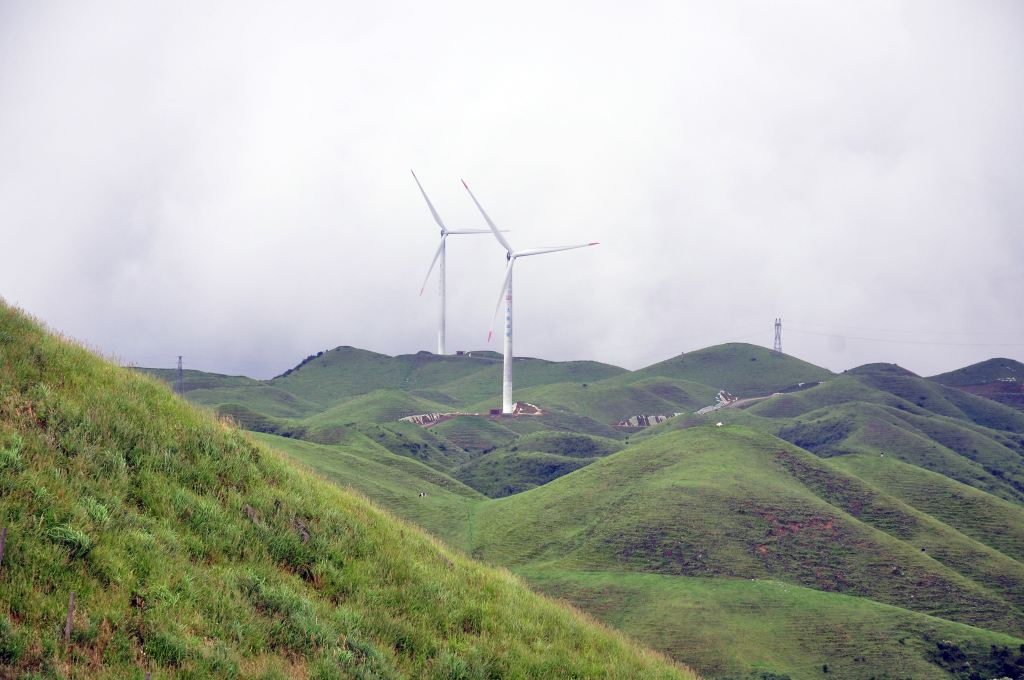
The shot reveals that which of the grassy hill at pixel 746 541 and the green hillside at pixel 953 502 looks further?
the green hillside at pixel 953 502

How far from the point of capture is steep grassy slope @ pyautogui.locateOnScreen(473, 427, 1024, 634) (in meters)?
127

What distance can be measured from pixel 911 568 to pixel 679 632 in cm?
4841

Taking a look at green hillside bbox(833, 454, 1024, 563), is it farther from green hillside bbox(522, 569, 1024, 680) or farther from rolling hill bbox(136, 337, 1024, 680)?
green hillside bbox(522, 569, 1024, 680)

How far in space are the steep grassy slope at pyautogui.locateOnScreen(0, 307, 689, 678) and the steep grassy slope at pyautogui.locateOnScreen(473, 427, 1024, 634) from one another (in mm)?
101464

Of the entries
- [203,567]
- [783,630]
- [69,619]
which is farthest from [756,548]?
[69,619]

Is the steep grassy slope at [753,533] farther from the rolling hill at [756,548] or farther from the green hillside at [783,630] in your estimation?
the green hillside at [783,630]

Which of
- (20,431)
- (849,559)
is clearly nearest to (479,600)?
(20,431)

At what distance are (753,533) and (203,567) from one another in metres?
123

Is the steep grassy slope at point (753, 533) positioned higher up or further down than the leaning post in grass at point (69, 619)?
further down

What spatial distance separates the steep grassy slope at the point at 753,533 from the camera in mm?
126812

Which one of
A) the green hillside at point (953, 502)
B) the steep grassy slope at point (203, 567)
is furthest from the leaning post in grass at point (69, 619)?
the green hillside at point (953, 502)

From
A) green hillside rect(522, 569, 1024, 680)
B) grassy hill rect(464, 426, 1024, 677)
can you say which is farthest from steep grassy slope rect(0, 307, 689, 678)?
grassy hill rect(464, 426, 1024, 677)

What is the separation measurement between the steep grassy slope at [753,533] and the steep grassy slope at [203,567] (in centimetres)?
10146

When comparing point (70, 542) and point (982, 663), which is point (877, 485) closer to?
point (982, 663)
